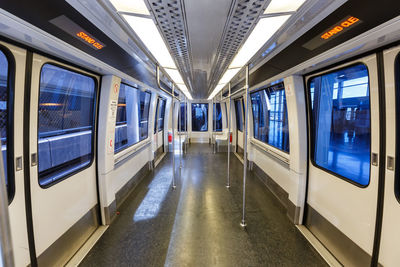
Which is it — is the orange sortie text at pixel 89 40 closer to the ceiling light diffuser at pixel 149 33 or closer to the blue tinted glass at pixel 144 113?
the ceiling light diffuser at pixel 149 33

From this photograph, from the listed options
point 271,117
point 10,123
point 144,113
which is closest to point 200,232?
point 10,123

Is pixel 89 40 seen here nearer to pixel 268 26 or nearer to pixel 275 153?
pixel 268 26

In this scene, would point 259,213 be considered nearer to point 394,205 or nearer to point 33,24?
point 394,205

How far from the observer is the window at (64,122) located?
1.86 m

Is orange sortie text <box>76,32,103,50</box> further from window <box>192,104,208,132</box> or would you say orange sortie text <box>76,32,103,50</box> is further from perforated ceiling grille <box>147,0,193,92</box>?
window <box>192,104,208,132</box>

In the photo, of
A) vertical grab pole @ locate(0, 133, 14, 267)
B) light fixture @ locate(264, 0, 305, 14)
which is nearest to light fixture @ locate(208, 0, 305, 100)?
light fixture @ locate(264, 0, 305, 14)

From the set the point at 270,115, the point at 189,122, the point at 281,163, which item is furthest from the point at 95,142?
the point at 189,122

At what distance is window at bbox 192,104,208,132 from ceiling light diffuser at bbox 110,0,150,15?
892cm

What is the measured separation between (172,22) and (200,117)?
892 centimetres

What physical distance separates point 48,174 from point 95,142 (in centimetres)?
80

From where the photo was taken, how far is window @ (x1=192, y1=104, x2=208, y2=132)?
10094 millimetres

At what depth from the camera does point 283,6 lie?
3.52 feet

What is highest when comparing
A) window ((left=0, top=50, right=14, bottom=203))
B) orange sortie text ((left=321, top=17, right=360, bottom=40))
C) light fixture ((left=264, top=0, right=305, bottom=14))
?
light fixture ((left=264, top=0, right=305, bottom=14))

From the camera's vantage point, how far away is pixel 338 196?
82.7 inches
